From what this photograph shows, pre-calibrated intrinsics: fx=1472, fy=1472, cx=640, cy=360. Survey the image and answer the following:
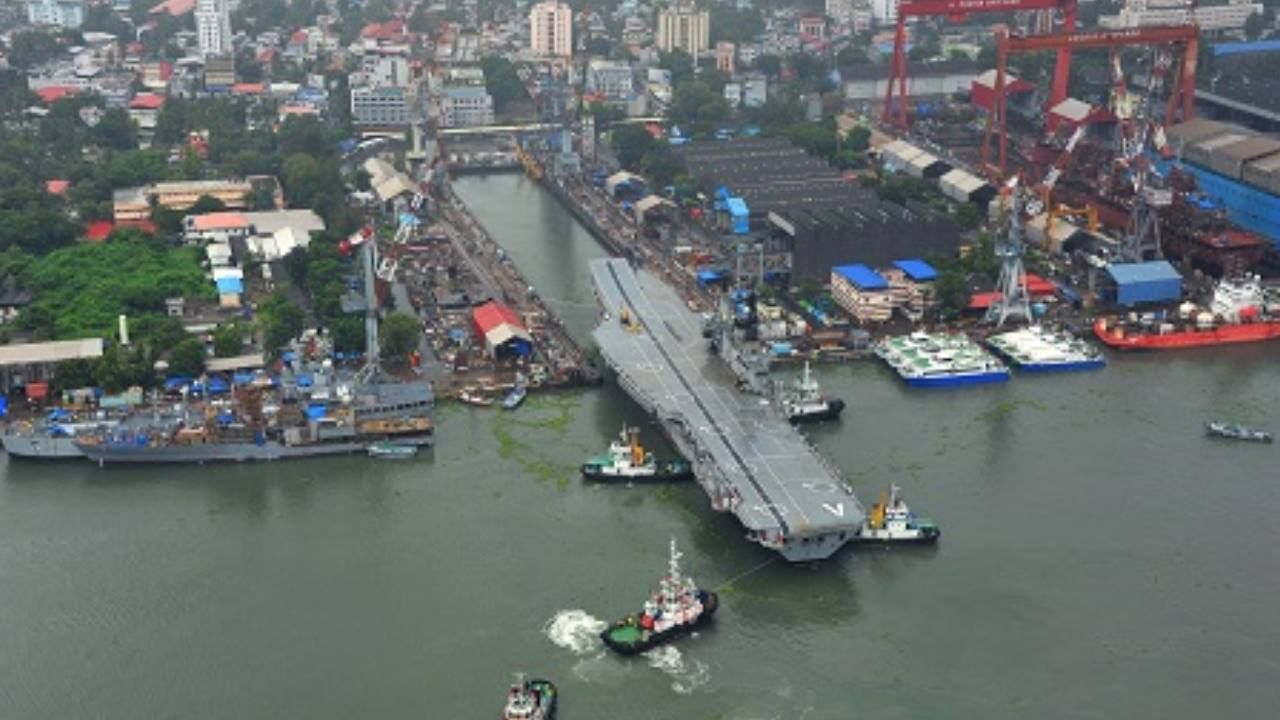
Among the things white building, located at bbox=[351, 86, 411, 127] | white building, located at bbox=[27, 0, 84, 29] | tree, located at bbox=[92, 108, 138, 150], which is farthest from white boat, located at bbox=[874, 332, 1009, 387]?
white building, located at bbox=[27, 0, 84, 29]

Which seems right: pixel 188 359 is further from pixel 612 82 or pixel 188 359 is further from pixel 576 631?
pixel 612 82

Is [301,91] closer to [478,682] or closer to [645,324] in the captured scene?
[645,324]

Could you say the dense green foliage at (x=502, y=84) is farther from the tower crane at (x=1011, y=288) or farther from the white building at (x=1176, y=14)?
the tower crane at (x=1011, y=288)

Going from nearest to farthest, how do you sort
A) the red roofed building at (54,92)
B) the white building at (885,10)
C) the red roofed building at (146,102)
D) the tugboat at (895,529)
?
the tugboat at (895,529) → the red roofed building at (146,102) → the red roofed building at (54,92) → the white building at (885,10)

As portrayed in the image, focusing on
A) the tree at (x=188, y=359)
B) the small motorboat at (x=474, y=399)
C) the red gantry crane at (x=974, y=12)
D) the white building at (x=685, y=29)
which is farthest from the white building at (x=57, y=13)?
the small motorboat at (x=474, y=399)

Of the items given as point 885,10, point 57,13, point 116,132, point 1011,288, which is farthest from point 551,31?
point 1011,288
